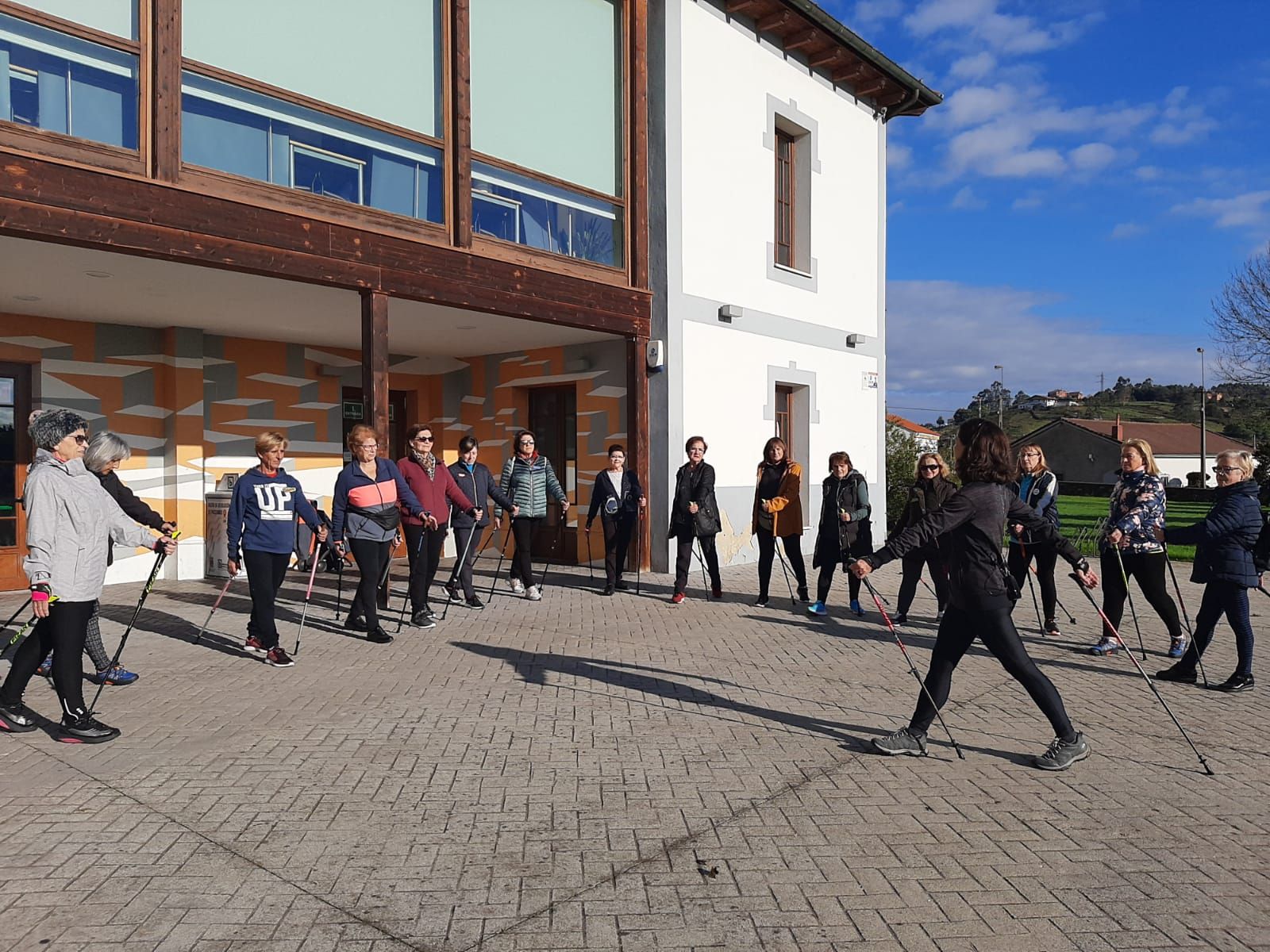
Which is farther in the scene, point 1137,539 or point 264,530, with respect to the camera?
point 1137,539

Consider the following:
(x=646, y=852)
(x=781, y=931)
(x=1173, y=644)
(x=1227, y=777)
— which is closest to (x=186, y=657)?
(x=646, y=852)

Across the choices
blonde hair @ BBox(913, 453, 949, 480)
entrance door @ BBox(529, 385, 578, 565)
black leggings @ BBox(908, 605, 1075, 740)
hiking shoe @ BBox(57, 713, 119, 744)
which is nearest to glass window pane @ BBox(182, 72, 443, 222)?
entrance door @ BBox(529, 385, 578, 565)

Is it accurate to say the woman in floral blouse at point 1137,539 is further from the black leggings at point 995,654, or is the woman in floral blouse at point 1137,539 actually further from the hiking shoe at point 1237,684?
the black leggings at point 995,654

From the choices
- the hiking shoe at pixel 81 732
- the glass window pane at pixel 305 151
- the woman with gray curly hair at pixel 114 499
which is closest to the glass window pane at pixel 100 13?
the glass window pane at pixel 305 151

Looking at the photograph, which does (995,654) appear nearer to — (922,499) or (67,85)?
(922,499)

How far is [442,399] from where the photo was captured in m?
15.0

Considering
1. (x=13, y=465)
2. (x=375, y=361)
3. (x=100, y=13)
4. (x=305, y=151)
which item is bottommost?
(x=13, y=465)

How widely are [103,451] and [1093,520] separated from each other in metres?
28.6

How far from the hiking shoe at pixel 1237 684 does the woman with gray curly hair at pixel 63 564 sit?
23.1ft

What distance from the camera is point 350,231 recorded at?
8891mm

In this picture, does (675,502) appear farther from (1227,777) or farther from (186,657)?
(1227,777)

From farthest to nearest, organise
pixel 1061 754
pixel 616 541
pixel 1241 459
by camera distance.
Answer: pixel 616 541, pixel 1241 459, pixel 1061 754

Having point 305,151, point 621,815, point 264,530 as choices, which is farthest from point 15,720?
point 305,151

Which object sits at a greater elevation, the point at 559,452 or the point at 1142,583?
the point at 559,452
